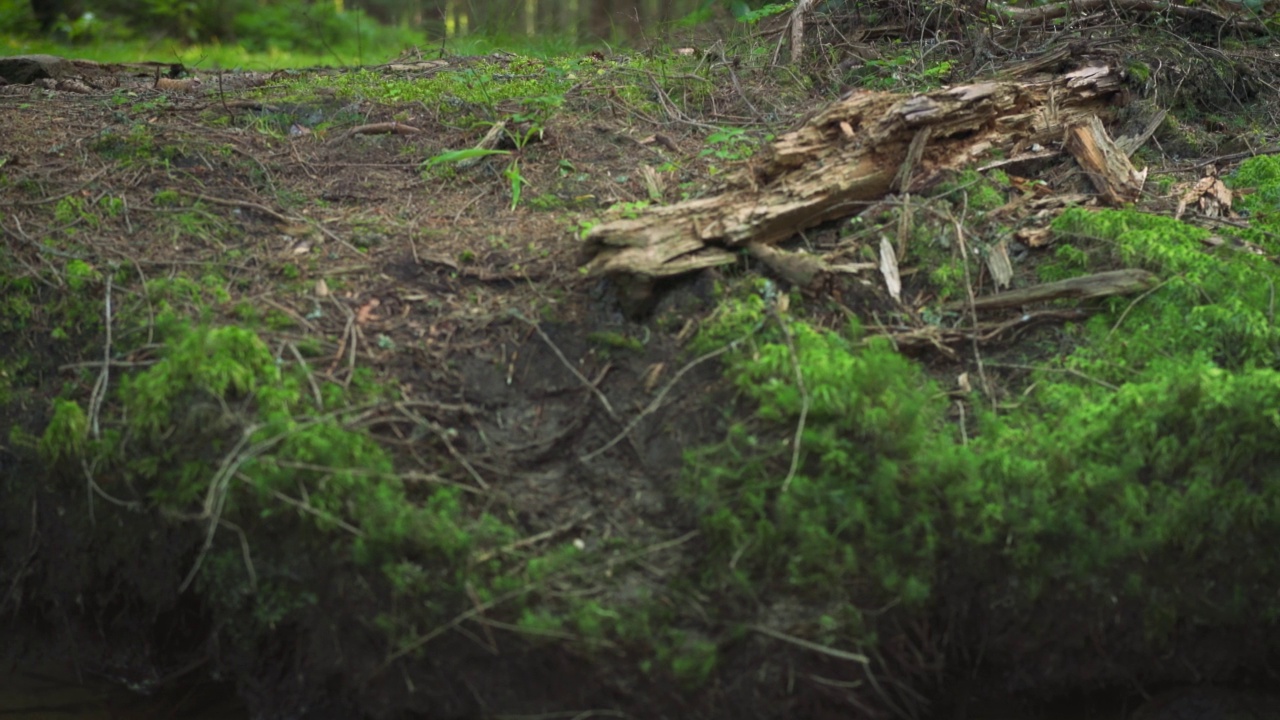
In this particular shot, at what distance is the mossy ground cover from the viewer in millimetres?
2744

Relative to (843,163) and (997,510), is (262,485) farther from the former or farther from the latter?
(843,163)

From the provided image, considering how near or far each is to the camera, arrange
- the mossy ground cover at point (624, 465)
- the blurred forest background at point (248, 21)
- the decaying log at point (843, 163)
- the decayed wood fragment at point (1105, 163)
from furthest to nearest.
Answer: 1. the blurred forest background at point (248, 21)
2. the decayed wood fragment at point (1105, 163)
3. the decaying log at point (843, 163)
4. the mossy ground cover at point (624, 465)

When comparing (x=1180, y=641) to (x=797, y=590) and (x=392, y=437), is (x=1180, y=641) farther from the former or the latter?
(x=392, y=437)

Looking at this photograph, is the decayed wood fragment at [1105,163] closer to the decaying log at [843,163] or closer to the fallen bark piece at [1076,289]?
the decaying log at [843,163]

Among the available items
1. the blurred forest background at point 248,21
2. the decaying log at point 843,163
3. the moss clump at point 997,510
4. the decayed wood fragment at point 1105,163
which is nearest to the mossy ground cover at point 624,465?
the moss clump at point 997,510

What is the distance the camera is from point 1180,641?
2.93 meters

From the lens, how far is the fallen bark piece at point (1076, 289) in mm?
3475

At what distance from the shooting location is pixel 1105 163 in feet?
13.5

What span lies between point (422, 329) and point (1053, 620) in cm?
229

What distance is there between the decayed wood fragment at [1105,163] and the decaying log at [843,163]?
Result: 0.12 m

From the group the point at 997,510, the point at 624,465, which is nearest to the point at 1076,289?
the point at 997,510

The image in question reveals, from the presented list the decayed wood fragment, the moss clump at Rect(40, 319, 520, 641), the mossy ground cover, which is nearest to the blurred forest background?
the decayed wood fragment

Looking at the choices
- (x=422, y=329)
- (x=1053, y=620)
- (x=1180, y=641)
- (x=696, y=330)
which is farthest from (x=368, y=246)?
(x=1180, y=641)

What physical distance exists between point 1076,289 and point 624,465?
1.81 metres
